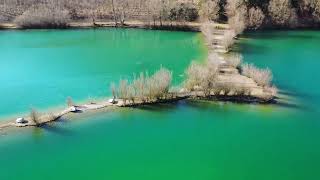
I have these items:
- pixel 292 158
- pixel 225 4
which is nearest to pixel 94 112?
pixel 292 158

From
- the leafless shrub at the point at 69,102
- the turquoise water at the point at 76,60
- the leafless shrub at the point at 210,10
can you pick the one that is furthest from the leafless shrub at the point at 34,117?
the leafless shrub at the point at 210,10

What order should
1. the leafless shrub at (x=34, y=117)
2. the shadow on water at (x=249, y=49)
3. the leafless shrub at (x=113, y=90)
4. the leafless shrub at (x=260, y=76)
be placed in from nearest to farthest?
the leafless shrub at (x=34, y=117)
the leafless shrub at (x=113, y=90)
the leafless shrub at (x=260, y=76)
the shadow on water at (x=249, y=49)

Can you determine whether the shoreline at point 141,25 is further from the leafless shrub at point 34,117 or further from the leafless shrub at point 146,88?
the leafless shrub at point 34,117

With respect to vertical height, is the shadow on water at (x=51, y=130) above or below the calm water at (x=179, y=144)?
above

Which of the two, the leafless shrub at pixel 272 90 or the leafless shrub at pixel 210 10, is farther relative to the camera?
the leafless shrub at pixel 210 10

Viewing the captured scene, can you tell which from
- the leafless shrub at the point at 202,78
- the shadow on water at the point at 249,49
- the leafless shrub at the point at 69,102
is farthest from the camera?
the shadow on water at the point at 249,49

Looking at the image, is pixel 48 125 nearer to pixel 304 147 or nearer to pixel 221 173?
pixel 221 173
